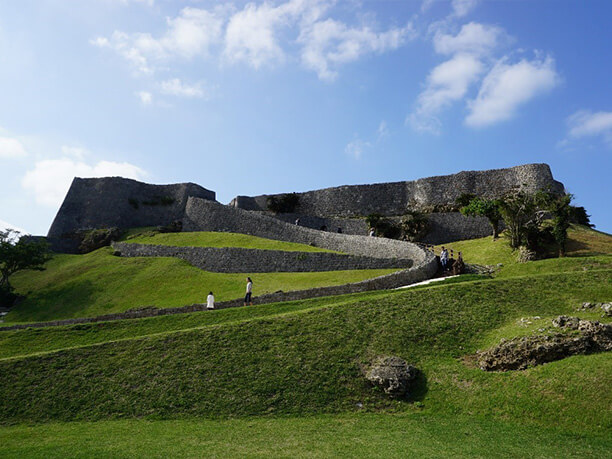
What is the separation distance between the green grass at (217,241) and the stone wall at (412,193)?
608 inches

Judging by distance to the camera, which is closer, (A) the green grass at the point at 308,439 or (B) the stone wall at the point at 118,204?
(A) the green grass at the point at 308,439

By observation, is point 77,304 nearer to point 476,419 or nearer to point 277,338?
point 277,338

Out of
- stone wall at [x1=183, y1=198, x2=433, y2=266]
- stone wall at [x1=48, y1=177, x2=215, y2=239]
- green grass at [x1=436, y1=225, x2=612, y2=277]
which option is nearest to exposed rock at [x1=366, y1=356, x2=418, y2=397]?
green grass at [x1=436, y1=225, x2=612, y2=277]

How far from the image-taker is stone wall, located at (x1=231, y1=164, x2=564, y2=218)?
52.0 m

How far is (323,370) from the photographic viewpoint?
1530cm

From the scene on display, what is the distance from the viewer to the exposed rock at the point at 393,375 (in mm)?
14008

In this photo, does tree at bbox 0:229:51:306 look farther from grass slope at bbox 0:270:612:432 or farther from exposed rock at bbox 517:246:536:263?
exposed rock at bbox 517:246:536:263

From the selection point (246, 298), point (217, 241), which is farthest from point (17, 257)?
point (246, 298)

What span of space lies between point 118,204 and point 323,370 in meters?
52.6

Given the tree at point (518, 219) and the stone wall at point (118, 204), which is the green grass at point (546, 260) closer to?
the tree at point (518, 219)

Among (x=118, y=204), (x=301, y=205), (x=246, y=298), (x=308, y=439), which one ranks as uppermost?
(x=301, y=205)

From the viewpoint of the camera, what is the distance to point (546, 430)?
11438 mm

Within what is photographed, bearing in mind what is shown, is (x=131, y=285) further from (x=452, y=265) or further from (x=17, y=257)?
(x=452, y=265)

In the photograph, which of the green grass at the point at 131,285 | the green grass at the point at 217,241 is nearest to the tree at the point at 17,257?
the green grass at the point at 131,285
